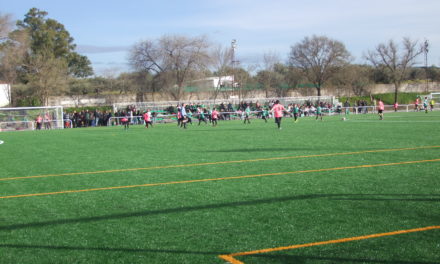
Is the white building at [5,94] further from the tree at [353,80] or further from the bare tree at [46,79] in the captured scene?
the tree at [353,80]

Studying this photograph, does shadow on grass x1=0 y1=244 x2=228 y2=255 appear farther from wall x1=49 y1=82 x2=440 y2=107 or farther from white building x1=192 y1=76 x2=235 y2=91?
white building x1=192 y1=76 x2=235 y2=91

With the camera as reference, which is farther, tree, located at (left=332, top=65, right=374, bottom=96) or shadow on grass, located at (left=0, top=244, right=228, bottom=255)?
tree, located at (left=332, top=65, right=374, bottom=96)

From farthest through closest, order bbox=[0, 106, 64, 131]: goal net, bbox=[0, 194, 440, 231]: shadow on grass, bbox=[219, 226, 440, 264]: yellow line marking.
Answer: bbox=[0, 106, 64, 131]: goal net, bbox=[0, 194, 440, 231]: shadow on grass, bbox=[219, 226, 440, 264]: yellow line marking

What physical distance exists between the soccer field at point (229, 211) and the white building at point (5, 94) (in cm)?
4696

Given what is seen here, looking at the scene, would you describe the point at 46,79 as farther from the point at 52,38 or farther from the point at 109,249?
the point at 109,249

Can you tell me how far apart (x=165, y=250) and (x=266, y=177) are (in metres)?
4.49

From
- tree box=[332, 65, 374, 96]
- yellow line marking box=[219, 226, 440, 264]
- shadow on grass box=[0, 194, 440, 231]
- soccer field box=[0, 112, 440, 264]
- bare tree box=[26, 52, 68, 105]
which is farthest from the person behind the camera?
tree box=[332, 65, 374, 96]

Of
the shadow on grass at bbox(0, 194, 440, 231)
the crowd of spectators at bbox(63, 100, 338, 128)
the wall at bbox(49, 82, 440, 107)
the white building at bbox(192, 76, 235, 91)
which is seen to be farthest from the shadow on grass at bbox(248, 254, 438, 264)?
the white building at bbox(192, 76, 235, 91)

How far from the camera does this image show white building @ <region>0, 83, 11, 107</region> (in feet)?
176

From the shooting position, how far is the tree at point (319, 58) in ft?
251

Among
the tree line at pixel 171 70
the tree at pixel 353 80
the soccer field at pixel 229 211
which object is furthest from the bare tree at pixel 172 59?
the soccer field at pixel 229 211

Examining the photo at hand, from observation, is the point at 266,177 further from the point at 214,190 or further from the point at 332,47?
the point at 332,47

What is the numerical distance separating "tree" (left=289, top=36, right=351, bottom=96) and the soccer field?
6757 centimetres

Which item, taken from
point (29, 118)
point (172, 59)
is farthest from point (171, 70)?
point (29, 118)
